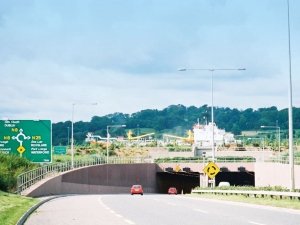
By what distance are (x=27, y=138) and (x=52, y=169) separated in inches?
641

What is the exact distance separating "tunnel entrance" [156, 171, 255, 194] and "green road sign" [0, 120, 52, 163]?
5374 centimetres

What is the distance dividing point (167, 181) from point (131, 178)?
1932 centimetres

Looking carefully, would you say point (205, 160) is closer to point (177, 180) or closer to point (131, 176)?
point (131, 176)

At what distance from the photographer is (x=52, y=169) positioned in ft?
228

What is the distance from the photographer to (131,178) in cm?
9838

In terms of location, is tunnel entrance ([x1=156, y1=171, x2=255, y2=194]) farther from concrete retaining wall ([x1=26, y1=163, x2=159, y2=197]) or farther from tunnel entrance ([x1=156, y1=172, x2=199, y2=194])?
concrete retaining wall ([x1=26, y1=163, x2=159, y2=197])

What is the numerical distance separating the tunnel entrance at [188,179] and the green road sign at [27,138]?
53.7m

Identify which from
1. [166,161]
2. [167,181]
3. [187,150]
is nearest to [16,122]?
[166,161]

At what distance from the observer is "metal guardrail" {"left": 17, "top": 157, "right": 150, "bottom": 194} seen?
52513mm

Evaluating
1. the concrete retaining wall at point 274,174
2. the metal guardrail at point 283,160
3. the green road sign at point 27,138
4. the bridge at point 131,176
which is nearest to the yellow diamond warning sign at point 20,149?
the green road sign at point 27,138

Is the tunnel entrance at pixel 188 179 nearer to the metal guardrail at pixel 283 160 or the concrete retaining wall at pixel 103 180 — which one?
the concrete retaining wall at pixel 103 180

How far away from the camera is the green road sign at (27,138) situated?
172 ft

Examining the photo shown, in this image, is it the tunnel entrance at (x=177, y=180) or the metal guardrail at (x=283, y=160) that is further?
the tunnel entrance at (x=177, y=180)

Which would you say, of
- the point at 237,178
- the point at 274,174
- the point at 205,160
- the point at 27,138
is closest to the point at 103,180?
the point at 205,160
